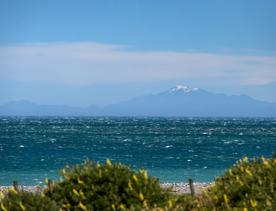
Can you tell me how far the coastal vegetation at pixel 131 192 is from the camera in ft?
34.9

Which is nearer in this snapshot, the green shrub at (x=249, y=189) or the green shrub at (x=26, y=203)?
the green shrub at (x=26, y=203)

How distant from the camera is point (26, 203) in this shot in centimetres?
1018

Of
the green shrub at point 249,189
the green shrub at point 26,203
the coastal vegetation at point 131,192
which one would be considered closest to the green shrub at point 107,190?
the coastal vegetation at point 131,192

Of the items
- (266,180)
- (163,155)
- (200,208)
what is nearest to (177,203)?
(200,208)

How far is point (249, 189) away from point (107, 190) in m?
2.66

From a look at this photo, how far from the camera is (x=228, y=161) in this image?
81.8 metres

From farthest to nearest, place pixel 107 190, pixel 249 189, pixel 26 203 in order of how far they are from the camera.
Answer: pixel 107 190 < pixel 249 189 < pixel 26 203

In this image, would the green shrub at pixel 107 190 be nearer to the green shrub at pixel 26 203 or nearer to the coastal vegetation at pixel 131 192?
the coastal vegetation at pixel 131 192

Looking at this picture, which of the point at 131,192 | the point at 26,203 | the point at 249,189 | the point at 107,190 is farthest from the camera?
the point at 107,190

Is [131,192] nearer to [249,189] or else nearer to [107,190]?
[107,190]

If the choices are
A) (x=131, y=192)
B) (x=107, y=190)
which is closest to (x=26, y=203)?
(x=107, y=190)

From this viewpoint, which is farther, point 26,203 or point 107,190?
point 107,190

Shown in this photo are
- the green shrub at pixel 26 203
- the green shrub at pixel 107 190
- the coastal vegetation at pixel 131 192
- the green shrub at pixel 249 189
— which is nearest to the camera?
the green shrub at pixel 26 203

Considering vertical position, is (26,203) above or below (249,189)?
below
